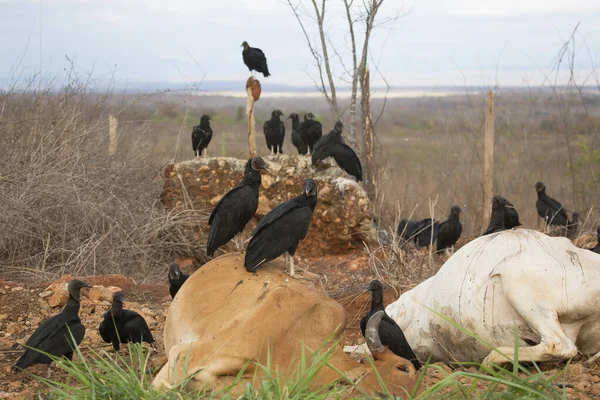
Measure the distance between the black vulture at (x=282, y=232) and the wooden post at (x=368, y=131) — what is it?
8343 millimetres

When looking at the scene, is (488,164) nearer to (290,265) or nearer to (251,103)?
(251,103)

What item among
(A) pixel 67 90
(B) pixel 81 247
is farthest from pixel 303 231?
(A) pixel 67 90

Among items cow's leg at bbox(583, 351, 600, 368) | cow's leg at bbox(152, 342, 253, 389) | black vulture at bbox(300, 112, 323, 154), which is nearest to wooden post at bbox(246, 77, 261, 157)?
black vulture at bbox(300, 112, 323, 154)

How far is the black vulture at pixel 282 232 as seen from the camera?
4902mm

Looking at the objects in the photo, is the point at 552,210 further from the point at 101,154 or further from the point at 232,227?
the point at 232,227

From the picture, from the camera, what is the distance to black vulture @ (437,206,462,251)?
1165 centimetres

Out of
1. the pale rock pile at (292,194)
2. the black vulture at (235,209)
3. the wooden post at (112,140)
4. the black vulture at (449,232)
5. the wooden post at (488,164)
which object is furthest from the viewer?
the wooden post at (488,164)

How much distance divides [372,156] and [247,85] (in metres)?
2.96

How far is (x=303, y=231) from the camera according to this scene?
17.2ft

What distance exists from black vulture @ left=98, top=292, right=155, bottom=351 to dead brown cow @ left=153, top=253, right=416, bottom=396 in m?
1.12

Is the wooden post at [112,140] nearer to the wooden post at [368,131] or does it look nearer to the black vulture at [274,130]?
the black vulture at [274,130]

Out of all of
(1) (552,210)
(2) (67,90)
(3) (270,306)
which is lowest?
(1) (552,210)

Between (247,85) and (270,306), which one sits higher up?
(247,85)

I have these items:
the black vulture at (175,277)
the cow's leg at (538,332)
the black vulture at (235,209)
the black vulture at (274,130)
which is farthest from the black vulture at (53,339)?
the black vulture at (274,130)
